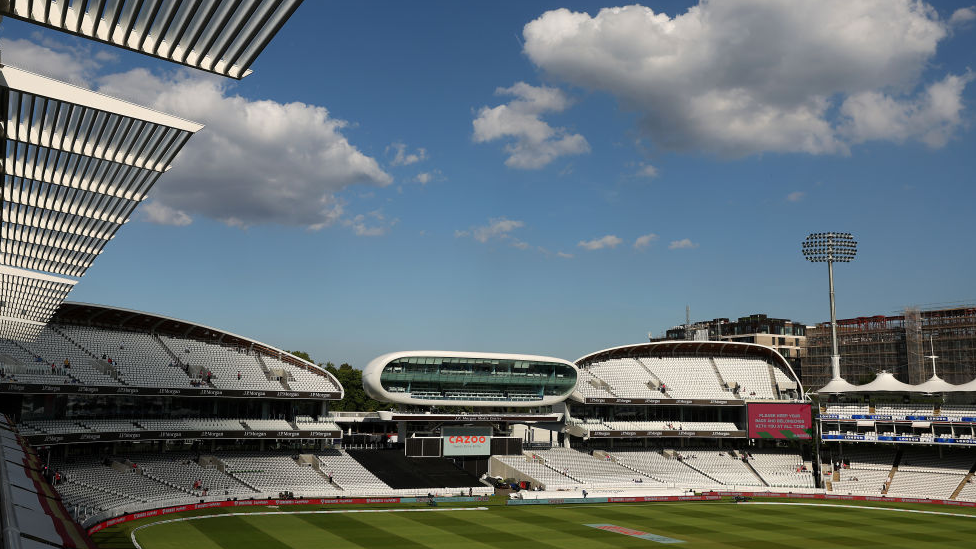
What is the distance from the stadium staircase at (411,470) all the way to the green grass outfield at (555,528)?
6189mm

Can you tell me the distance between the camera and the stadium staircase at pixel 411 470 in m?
58.8

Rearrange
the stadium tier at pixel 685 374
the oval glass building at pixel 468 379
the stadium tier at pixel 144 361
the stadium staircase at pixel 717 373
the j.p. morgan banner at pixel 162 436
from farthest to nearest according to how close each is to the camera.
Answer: the stadium staircase at pixel 717 373, the stadium tier at pixel 685 374, the oval glass building at pixel 468 379, the stadium tier at pixel 144 361, the j.p. morgan banner at pixel 162 436

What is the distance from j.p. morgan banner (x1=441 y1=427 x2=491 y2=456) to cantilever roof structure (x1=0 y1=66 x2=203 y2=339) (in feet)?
152

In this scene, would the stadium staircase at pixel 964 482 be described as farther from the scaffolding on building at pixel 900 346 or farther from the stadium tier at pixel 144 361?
the stadium tier at pixel 144 361

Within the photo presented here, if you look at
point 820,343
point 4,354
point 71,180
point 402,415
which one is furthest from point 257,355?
point 820,343

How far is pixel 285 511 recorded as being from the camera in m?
47.4

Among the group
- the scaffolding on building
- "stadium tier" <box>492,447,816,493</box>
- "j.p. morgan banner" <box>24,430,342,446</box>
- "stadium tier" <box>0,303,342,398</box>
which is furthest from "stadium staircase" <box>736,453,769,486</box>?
"stadium tier" <box>0,303,342,398</box>

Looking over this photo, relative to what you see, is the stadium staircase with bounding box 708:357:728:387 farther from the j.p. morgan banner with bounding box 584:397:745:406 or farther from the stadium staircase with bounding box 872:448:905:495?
the stadium staircase with bounding box 872:448:905:495

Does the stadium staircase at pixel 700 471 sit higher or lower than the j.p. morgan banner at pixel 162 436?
lower

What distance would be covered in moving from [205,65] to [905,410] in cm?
7606

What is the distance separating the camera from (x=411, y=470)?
2415 inches

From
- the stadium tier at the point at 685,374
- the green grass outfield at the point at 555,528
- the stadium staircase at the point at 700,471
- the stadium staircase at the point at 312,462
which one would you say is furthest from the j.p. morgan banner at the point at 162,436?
the stadium staircase at the point at 700,471

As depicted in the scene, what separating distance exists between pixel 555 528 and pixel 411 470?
63.2 ft

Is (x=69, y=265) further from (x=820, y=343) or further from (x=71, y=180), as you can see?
(x=820, y=343)
